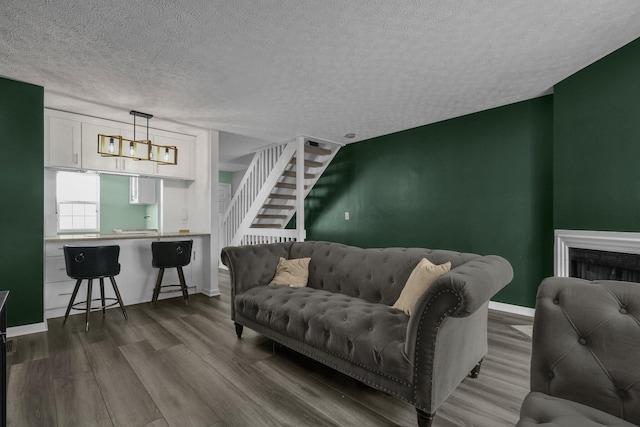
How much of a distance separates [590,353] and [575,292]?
8.8 inches

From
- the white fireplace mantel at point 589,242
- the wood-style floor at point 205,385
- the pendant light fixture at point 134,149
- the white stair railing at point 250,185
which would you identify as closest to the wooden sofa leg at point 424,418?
the wood-style floor at point 205,385

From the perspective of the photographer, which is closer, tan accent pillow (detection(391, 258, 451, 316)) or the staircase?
tan accent pillow (detection(391, 258, 451, 316))

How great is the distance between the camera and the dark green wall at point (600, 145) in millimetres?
2506

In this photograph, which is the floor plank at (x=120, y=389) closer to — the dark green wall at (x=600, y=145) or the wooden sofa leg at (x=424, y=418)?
the wooden sofa leg at (x=424, y=418)

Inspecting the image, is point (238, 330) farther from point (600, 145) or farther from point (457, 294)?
point (600, 145)

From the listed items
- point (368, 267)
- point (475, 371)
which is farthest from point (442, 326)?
point (368, 267)

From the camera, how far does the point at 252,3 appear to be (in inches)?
74.2

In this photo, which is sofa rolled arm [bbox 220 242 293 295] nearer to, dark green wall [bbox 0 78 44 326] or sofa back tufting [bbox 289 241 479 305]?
sofa back tufting [bbox 289 241 479 305]

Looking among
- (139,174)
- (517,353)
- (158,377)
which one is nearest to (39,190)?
(139,174)

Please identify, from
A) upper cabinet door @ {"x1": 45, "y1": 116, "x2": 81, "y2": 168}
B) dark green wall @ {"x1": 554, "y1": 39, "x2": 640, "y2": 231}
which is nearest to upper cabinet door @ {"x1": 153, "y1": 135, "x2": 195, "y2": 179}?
upper cabinet door @ {"x1": 45, "y1": 116, "x2": 81, "y2": 168}

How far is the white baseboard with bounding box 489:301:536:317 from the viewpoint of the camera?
11.4ft

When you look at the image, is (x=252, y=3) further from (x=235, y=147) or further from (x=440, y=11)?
(x=235, y=147)

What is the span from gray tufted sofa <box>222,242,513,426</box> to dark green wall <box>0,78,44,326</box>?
6.59ft

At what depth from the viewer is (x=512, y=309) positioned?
142 inches
